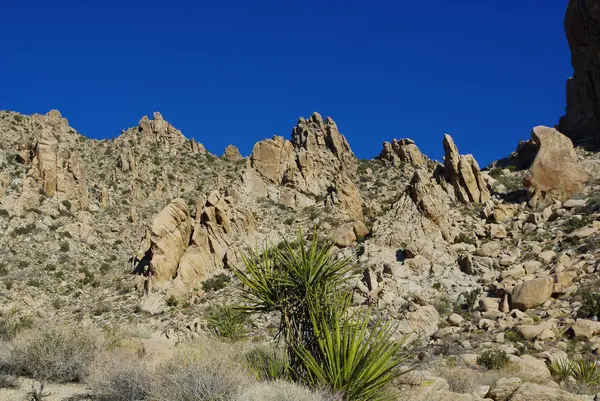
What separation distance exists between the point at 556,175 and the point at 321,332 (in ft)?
78.3

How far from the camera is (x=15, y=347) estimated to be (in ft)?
33.4

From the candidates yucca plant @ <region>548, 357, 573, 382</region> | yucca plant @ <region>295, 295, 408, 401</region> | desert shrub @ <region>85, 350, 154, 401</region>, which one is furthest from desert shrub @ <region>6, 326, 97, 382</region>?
yucca plant @ <region>548, 357, 573, 382</region>

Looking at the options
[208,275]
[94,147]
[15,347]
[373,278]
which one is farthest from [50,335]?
[94,147]

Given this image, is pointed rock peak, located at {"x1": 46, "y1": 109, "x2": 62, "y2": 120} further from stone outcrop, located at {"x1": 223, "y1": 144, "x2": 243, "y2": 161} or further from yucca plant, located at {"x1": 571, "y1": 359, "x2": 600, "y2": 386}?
yucca plant, located at {"x1": 571, "y1": 359, "x2": 600, "y2": 386}

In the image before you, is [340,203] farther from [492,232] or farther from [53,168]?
[53,168]

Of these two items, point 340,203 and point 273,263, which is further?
point 340,203

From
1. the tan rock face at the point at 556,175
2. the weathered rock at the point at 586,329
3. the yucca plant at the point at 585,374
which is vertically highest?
the tan rock face at the point at 556,175

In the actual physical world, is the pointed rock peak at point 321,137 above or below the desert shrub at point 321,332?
above

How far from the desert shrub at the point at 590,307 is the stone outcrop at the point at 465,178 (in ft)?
44.3

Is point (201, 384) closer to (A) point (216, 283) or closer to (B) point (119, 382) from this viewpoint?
(B) point (119, 382)

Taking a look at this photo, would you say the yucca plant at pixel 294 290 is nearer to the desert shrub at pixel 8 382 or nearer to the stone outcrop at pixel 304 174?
the desert shrub at pixel 8 382

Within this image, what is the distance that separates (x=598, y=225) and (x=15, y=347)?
2354 cm

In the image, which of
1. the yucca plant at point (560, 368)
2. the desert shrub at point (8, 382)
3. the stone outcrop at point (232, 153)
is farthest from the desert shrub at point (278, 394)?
the stone outcrop at point (232, 153)

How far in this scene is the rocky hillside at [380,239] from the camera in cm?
1641
